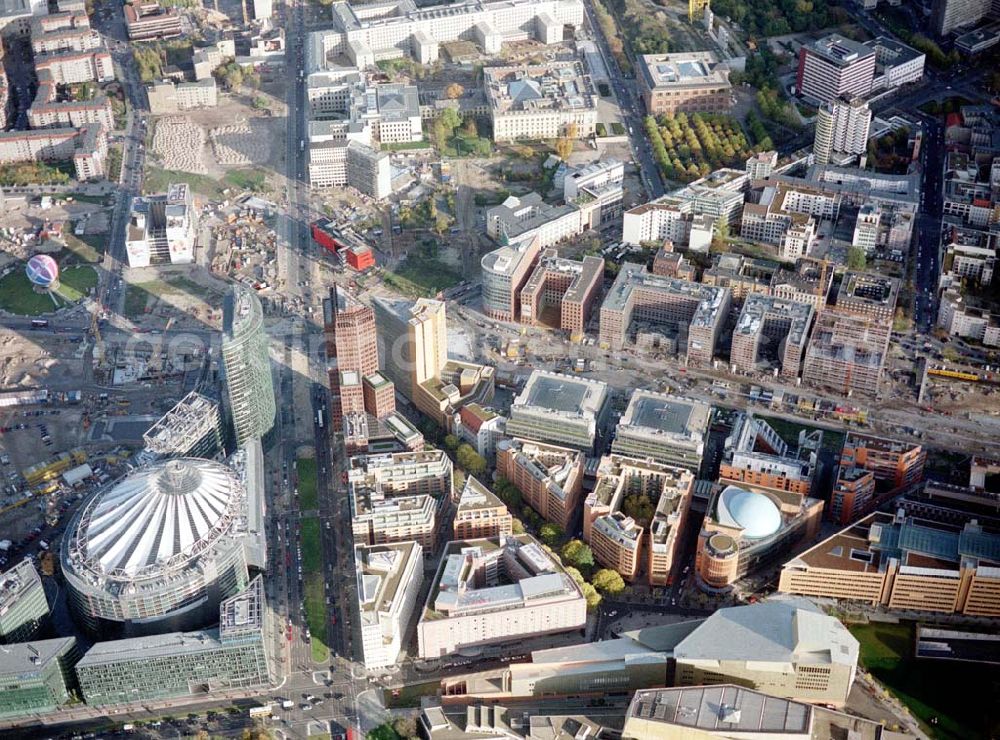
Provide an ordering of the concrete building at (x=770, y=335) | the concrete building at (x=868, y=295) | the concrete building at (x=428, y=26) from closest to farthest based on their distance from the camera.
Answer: the concrete building at (x=770, y=335)
the concrete building at (x=868, y=295)
the concrete building at (x=428, y=26)

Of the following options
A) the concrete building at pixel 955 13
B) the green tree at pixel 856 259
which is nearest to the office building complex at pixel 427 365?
the green tree at pixel 856 259

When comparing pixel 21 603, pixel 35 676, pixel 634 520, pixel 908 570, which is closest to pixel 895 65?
pixel 908 570

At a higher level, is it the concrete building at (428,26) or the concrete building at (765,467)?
the concrete building at (428,26)

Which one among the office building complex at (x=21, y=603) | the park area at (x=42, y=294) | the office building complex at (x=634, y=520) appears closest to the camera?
the office building complex at (x=21, y=603)

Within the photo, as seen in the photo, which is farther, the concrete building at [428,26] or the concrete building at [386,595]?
the concrete building at [428,26]

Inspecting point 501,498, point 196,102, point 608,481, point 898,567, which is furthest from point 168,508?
point 196,102

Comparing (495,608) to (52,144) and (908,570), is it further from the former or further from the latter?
(52,144)

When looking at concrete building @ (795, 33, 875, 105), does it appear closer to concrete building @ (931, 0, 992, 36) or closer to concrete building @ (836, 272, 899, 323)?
concrete building @ (931, 0, 992, 36)

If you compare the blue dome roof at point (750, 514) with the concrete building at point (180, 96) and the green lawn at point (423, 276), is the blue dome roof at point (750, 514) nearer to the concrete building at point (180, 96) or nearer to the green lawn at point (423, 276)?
the green lawn at point (423, 276)
